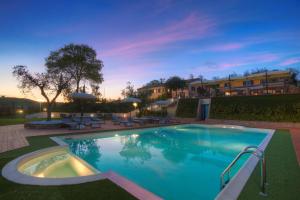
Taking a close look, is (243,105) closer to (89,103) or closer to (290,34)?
(290,34)

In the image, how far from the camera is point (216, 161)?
773 cm

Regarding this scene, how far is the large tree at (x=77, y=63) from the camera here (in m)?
23.5

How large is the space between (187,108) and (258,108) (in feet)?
29.7

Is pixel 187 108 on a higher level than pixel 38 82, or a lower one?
lower

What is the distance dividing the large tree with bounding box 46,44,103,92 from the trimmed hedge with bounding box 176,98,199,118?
12403 millimetres

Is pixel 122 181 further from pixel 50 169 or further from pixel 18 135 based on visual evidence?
pixel 18 135

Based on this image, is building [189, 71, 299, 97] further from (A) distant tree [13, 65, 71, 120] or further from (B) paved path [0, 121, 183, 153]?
(B) paved path [0, 121, 183, 153]

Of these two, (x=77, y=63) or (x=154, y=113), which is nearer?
(x=77, y=63)

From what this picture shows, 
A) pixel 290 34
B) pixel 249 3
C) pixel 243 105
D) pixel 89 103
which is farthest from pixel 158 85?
pixel 249 3

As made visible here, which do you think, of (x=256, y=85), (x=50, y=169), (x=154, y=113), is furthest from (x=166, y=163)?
(x=256, y=85)

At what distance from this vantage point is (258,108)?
1958cm

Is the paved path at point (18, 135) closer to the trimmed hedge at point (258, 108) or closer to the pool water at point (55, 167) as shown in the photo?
the pool water at point (55, 167)

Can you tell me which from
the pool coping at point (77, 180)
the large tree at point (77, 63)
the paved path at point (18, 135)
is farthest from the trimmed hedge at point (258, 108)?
the pool coping at point (77, 180)

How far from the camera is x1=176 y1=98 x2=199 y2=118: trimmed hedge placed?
25.2 meters
